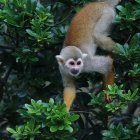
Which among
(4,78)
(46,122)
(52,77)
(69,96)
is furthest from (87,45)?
(46,122)

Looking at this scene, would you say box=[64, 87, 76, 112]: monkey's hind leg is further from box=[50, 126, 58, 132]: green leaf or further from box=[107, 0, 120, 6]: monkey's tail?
box=[107, 0, 120, 6]: monkey's tail

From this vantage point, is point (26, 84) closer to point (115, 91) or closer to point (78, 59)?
point (78, 59)

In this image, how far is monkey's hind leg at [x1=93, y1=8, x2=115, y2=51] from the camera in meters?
5.53

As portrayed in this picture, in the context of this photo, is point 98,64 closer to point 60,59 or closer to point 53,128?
point 60,59

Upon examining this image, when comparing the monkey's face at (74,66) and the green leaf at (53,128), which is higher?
the monkey's face at (74,66)

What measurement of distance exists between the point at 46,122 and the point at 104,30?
1.66m

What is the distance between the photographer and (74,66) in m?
5.46

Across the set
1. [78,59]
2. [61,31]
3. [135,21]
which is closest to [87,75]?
[78,59]

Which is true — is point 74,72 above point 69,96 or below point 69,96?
above

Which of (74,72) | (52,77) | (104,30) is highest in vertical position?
(104,30)

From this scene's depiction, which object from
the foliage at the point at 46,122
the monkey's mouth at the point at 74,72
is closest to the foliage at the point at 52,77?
the foliage at the point at 46,122

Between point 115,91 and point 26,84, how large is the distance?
4.52 ft

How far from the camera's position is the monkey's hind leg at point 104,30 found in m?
5.53

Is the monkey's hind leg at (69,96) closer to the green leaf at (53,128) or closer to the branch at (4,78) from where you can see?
the branch at (4,78)
